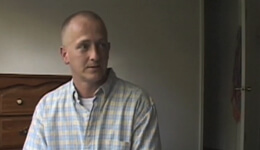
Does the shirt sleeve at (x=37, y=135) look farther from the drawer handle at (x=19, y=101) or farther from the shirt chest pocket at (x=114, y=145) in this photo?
the drawer handle at (x=19, y=101)

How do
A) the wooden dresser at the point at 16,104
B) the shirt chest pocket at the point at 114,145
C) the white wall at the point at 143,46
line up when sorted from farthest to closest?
the white wall at the point at 143,46 < the wooden dresser at the point at 16,104 < the shirt chest pocket at the point at 114,145

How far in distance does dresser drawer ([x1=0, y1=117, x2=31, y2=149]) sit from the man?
0.90 m

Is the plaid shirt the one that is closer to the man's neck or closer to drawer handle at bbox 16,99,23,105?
the man's neck

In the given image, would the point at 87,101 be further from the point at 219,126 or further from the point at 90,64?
the point at 219,126

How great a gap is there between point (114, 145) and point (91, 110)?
6.1 inches

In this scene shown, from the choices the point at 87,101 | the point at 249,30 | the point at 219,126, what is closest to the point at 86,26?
the point at 87,101

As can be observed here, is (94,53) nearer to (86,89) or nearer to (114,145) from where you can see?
(86,89)

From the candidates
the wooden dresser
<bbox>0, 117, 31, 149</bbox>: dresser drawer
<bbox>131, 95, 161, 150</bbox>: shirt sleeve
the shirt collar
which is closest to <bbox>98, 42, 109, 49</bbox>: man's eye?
the shirt collar

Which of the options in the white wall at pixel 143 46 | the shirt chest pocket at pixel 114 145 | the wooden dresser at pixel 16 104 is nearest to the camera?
the shirt chest pocket at pixel 114 145

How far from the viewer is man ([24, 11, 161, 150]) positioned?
1199 millimetres

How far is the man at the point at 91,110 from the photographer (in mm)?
1199

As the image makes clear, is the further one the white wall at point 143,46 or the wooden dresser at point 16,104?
the white wall at point 143,46

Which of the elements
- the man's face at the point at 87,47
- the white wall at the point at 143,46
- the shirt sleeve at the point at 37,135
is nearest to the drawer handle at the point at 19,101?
the white wall at the point at 143,46

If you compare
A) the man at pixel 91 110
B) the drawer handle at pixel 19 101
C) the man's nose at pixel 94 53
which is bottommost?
the drawer handle at pixel 19 101
